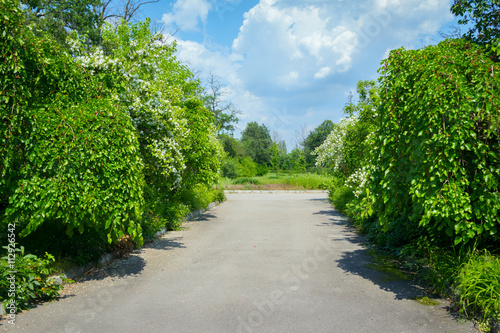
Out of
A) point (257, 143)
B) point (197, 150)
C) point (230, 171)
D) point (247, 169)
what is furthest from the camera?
point (257, 143)

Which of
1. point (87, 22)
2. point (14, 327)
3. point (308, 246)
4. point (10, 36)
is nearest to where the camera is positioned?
point (14, 327)

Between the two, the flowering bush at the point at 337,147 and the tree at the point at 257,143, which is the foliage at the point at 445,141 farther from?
the tree at the point at 257,143

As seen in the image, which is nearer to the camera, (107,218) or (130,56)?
(107,218)

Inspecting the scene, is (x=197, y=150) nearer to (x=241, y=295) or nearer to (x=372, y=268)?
(x=372, y=268)

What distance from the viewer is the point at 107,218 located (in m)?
5.21

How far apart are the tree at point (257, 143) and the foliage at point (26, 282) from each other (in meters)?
53.4

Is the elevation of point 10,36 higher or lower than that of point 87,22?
lower

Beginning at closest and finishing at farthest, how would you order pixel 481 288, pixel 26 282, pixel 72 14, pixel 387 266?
1. pixel 481 288
2. pixel 26 282
3. pixel 387 266
4. pixel 72 14

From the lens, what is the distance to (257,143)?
67.1 m

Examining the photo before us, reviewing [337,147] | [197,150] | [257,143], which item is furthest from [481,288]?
[257,143]

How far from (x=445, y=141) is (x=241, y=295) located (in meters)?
3.43

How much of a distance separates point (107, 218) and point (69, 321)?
1.47 m

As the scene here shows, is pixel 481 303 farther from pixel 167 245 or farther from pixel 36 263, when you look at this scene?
pixel 167 245

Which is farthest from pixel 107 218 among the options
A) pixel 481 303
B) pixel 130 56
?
pixel 481 303
